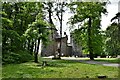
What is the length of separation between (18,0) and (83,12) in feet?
3.31

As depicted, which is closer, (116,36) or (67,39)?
(67,39)

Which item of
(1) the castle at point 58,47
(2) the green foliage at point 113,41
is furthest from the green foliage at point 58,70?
(2) the green foliage at point 113,41

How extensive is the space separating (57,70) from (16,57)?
61cm

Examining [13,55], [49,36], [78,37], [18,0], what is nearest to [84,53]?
[78,37]

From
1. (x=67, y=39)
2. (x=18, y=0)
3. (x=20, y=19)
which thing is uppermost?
(x=18, y=0)

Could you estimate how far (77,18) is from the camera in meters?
3.50

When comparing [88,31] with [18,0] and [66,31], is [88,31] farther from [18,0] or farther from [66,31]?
[18,0]

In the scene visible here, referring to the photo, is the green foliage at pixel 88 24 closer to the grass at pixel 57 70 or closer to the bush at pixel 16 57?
the grass at pixel 57 70

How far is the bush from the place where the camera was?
308cm

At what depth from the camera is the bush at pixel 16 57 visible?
3084 millimetres

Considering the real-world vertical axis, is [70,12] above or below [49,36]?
above

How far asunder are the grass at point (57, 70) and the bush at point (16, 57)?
0.07 metres

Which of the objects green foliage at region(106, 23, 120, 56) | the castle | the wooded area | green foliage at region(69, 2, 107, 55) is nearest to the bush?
the wooded area

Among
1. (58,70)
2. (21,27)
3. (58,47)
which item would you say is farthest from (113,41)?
(21,27)
